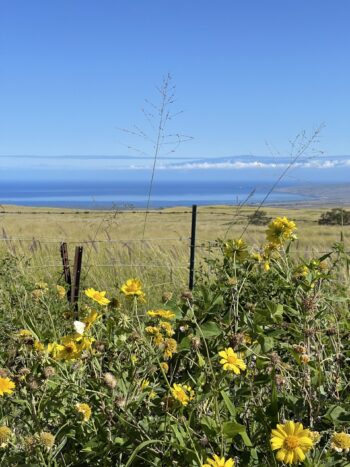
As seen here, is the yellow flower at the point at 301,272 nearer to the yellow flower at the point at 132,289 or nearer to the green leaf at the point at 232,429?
the yellow flower at the point at 132,289

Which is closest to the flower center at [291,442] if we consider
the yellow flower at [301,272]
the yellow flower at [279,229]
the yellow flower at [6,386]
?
the yellow flower at [6,386]

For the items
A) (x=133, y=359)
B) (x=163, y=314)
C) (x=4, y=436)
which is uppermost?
(x=163, y=314)

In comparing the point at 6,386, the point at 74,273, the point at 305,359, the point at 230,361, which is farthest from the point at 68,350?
the point at 74,273

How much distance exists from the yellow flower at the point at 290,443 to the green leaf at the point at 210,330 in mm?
541

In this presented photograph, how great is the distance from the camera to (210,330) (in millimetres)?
1900

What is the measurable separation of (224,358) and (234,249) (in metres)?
0.75

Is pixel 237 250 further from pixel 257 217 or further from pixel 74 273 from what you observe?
pixel 74 273

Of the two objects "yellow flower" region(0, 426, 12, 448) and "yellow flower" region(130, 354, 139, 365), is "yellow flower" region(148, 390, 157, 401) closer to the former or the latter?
"yellow flower" region(130, 354, 139, 365)

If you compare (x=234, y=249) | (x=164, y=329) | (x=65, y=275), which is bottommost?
(x=65, y=275)

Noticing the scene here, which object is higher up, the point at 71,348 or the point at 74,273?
the point at 71,348

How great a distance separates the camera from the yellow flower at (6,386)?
5.09ft

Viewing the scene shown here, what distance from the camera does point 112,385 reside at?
1.48 metres

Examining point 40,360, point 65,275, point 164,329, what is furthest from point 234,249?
point 65,275

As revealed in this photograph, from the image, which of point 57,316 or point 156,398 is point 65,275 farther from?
point 156,398
